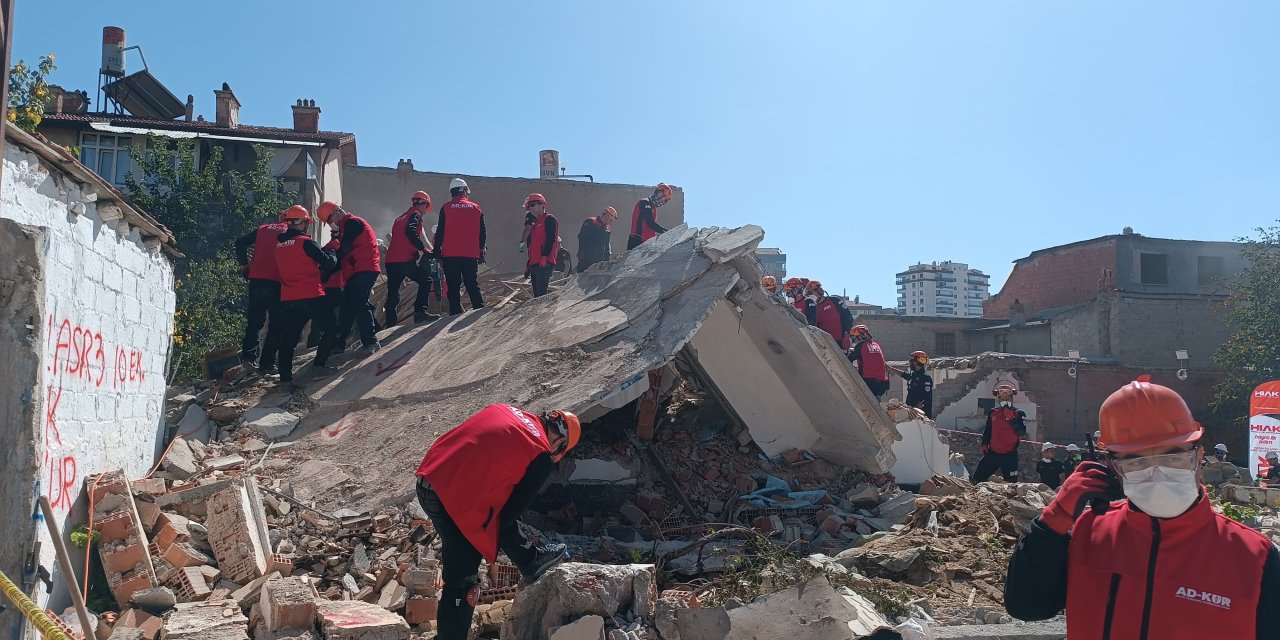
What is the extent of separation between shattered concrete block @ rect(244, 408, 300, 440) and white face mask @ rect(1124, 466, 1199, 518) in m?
6.69

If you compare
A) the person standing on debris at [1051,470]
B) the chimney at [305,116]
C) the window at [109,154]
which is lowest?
the person standing on debris at [1051,470]

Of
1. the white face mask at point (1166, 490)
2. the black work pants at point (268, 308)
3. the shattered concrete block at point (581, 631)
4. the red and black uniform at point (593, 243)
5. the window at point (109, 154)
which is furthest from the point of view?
the window at point (109, 154)

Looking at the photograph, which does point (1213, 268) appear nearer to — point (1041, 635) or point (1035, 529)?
point (1041, 635)

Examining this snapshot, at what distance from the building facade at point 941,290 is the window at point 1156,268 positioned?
47757 millimetres

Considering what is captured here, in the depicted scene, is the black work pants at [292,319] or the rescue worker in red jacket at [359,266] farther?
the rescue worker in red jacket at [359,266]

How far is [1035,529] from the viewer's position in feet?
7.90

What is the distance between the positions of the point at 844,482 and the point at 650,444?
2071 mm

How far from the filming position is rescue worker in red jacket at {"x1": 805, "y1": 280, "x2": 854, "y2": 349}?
1109 centimetres

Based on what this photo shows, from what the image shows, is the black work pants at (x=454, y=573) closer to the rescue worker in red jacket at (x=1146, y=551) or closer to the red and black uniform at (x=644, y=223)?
the rescue worker in red jacket at (x=1146, y=551)

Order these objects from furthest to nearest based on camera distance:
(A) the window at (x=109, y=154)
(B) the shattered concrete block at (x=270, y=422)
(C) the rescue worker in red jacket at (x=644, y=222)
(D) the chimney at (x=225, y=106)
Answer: (D) the chimney at (x=225, y=106), (A) the window at (x=109, y=154), (C) the rescue worker in red jacket at (x=644, y=222), (B) the shattered concrete block at (x=270, y=422)

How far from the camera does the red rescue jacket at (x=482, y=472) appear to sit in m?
4.09

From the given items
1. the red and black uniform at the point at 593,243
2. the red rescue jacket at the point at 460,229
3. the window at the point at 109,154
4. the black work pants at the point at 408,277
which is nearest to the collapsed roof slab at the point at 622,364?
the black work pants at the point at 408,277

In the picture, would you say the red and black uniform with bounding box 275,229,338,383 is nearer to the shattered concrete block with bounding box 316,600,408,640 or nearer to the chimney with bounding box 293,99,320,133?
the shattered concrete block with bounding box 316,600,408,640

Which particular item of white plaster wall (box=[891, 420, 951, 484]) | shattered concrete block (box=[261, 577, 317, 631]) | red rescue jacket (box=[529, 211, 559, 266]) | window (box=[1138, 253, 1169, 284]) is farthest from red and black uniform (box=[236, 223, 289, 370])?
window (box=[1138, 253, 1169, 284])
